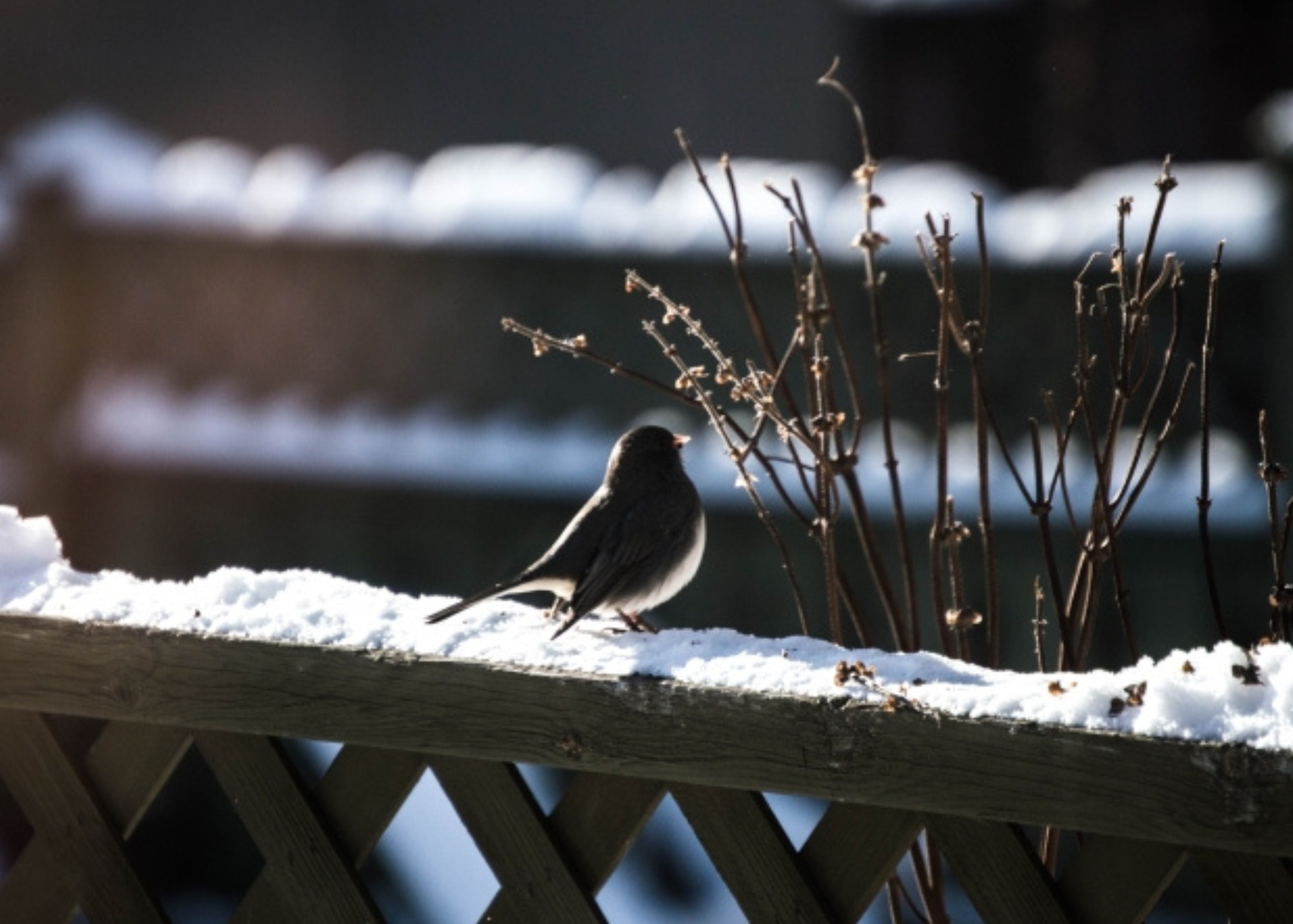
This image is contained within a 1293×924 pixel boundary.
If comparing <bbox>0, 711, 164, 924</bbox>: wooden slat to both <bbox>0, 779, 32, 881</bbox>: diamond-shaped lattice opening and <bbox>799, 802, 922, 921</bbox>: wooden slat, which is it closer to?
<bbox>799, 802, 922, 921</bbox>: wooden slat

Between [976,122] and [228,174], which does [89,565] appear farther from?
[976,122]

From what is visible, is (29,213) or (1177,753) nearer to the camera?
(1177,753)

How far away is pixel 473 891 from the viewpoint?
153 inches

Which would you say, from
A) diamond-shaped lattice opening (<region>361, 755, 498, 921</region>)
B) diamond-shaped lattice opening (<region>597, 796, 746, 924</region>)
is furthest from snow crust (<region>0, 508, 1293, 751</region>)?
diamond-shaped lattice opening (<region>597, 796, 746, 924</region>)

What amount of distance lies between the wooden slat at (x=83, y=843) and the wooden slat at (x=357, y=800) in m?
0.17

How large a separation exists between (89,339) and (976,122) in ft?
14.7

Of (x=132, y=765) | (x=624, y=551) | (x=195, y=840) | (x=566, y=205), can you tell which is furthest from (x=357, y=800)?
(x=566, y=205)

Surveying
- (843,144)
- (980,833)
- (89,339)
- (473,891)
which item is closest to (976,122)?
(843,144)

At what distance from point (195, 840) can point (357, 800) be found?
11.4 ft

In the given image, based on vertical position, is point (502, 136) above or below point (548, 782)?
above

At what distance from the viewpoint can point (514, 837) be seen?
168cm

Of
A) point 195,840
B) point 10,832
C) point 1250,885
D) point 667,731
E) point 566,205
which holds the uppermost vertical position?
point 566,205

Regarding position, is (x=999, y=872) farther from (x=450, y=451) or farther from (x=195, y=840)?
(x=450, y=451)

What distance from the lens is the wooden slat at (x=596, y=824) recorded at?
164cm
